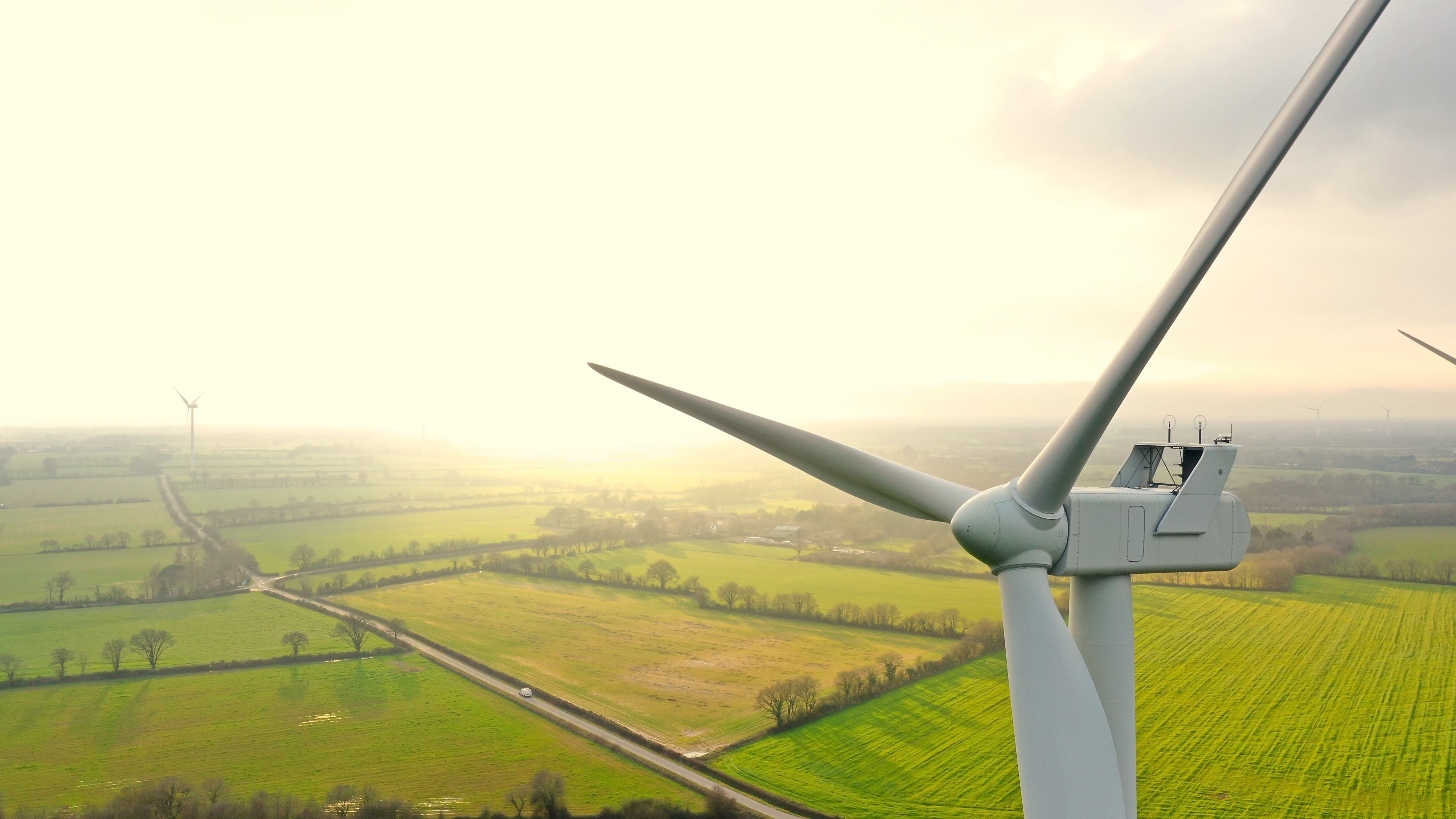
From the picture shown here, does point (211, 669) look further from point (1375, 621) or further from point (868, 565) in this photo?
point (1375, 621)

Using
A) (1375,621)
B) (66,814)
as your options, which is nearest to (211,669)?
(66,814)

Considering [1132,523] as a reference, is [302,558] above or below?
below

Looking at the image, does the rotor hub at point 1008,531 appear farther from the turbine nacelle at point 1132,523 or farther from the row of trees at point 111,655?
the row of trees at point 111,655

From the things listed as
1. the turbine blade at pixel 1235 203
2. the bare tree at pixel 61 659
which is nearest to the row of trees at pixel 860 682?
the turbine blade at pixel 1235 203

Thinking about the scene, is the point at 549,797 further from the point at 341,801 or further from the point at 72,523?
the point at 72,523

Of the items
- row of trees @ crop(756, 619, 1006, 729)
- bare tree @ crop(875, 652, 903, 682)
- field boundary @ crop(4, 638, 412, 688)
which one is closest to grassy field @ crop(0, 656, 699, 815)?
field boundary @ crop(4, 638, 412, 688)

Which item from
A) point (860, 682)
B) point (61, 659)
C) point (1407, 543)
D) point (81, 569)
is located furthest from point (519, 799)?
point (1407, 543)
